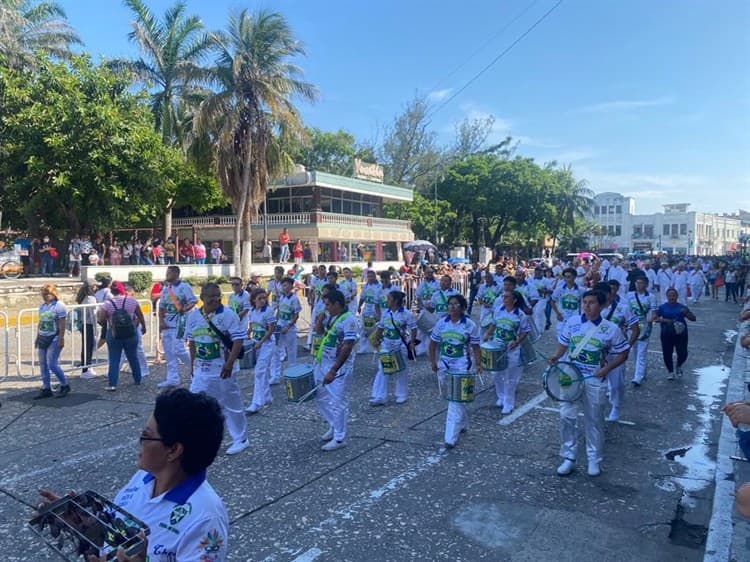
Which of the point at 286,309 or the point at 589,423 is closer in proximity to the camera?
the point at 589,423

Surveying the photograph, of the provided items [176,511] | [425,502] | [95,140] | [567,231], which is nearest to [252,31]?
[95,140]

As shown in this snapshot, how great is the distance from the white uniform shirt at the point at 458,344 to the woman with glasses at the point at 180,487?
487 cm

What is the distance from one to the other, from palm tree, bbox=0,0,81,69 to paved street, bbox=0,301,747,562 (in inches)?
878

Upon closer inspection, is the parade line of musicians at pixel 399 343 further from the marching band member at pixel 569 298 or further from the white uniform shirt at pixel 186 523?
the white uniform shirt at pixel 186 523

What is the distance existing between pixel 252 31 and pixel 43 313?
769 inches

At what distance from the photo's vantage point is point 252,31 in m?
25.3

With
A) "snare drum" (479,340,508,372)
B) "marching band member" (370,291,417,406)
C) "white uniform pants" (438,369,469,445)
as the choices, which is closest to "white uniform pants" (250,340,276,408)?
"marching band member" (370,291,417,406)

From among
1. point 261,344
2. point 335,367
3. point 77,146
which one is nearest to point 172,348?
point 261,344

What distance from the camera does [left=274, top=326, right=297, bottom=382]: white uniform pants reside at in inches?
400

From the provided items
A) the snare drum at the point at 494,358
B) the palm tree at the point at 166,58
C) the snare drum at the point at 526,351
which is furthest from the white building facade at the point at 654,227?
the snare drum at the point at 494,358

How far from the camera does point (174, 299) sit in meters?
9.84

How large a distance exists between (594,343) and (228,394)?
383cm

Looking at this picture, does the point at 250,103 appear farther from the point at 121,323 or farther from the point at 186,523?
the point at 186,523

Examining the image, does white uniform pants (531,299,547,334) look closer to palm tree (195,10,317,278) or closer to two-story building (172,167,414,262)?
palm tree (195,10,317,278)
